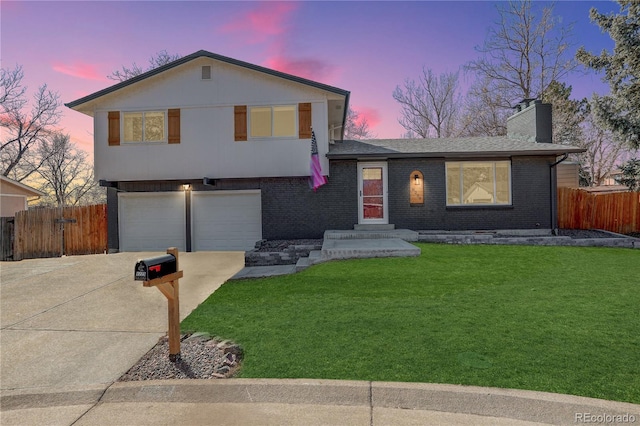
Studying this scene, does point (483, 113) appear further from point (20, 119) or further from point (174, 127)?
point (20, 119)

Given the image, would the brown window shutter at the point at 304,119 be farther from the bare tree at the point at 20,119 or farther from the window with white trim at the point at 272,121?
the bare tree at the point at 20,119

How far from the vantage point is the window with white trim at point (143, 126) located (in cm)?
1312

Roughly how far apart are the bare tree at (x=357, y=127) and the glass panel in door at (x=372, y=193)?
23.5 meters

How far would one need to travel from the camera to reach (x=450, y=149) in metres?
12.8

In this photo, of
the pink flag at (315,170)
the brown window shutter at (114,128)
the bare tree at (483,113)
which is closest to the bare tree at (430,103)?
the bare tree at (483,113)

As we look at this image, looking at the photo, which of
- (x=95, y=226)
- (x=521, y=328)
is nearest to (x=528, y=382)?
(x=521, y=328)

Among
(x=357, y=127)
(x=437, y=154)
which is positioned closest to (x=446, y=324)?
(x=437, y=154)

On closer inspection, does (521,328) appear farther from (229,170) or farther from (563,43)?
(563,43)

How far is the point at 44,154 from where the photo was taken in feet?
103

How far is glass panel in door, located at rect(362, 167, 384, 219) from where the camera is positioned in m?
12.9

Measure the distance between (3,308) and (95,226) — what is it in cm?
862

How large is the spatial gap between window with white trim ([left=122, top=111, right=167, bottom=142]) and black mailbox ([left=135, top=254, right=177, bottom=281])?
36.2 feet

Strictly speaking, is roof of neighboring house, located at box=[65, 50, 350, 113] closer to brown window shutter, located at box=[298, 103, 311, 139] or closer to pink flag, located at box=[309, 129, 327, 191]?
brown window shutter, located at box=[298, 103, 311, 139]

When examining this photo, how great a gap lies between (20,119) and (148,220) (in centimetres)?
2483
